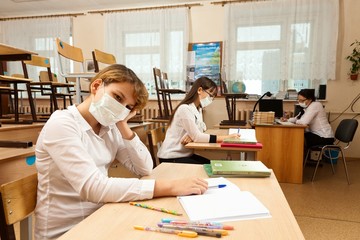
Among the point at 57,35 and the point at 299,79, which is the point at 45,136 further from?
the point at 57,35

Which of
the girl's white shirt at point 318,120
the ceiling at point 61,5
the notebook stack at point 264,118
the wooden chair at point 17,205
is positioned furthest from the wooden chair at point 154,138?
the ceiling at point 61,5

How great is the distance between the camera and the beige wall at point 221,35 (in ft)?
14.8

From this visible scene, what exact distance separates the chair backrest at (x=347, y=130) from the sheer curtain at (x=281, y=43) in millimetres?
1314

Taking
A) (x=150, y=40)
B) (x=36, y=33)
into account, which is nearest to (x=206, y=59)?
(x=150, y=40)

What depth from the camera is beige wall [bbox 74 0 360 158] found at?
177 inches

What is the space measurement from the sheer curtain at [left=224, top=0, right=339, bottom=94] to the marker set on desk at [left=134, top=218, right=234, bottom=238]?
14.6ft

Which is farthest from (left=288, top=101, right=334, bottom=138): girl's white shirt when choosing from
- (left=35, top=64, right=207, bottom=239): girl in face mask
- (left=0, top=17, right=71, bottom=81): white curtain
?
(left=0, top=17, right=71, bottom=81): white curtain

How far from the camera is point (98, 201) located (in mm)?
817

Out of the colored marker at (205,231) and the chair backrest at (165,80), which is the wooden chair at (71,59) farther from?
the colored marker at (205,231)

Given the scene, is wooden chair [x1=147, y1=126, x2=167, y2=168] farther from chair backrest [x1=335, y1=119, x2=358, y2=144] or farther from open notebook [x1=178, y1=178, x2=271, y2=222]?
chair backrest [x1=335, y1=119, x2=358, y2=144]

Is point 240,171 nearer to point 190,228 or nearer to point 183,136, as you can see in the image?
point 190,228

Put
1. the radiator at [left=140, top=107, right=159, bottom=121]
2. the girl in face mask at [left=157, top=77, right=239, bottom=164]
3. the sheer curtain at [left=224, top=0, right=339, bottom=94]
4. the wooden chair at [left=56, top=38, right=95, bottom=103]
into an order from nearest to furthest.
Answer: the girl in face mask at [left=157, top=77, right=239, bottom=164] < the wooden chair at [left=56, top=38, right=95, bottom=103] < the sheer curtain at [left=224, top=0, right=339, bottom=94] < the radiator at [left=140, top=107, right=159, bottom=121]

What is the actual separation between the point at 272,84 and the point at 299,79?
17.2 inches

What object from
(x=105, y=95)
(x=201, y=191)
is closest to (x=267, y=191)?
(x=201, y=191)
